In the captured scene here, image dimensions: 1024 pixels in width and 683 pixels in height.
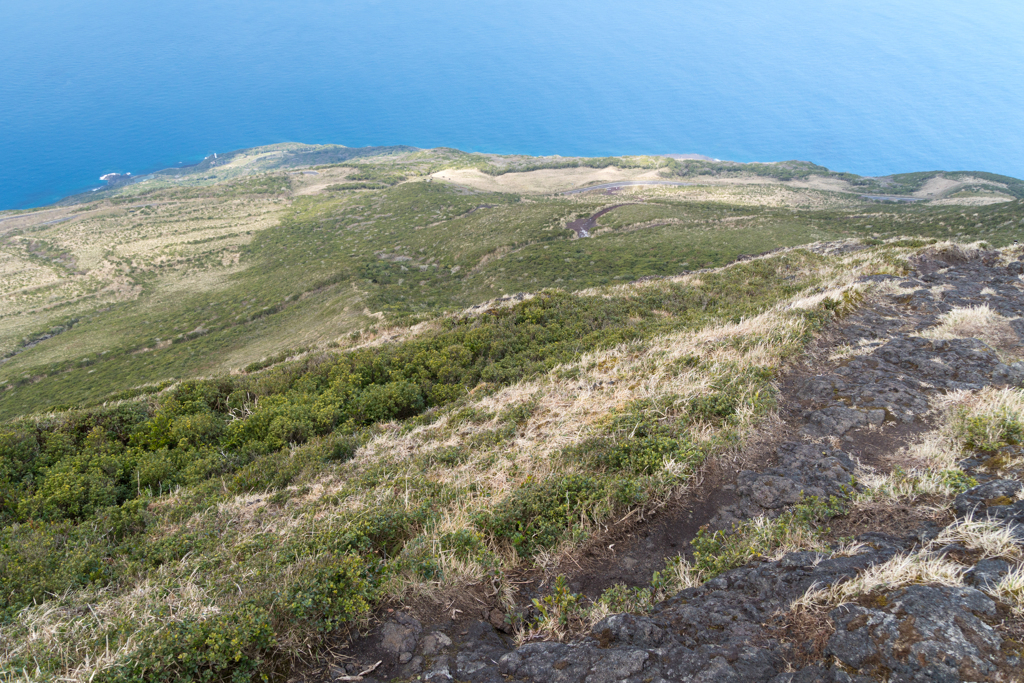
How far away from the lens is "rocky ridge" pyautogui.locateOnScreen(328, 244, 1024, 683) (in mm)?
2375

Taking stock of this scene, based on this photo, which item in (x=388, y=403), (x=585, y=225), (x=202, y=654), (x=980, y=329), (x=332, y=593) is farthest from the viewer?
(x=585, y=225)

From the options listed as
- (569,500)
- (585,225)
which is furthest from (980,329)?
(585,225)

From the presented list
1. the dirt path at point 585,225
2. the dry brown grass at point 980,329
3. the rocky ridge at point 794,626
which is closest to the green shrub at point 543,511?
the rocky ridge at point 794,626

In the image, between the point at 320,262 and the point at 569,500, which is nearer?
the point at 569,500

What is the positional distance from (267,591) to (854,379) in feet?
27.3

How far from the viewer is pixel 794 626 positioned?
279cm

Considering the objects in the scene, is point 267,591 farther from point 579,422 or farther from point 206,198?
point 206,198

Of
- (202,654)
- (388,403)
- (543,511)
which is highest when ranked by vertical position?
(202,654)

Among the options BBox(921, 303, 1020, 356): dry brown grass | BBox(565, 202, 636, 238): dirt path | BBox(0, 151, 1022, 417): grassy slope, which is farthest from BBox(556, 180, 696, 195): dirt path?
BBox(921, 303, 1020, 356): dry brown grass

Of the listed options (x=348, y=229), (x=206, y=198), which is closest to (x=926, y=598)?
(x=348, y=229)

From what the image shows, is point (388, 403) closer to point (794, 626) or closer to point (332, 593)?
point (332, 593)

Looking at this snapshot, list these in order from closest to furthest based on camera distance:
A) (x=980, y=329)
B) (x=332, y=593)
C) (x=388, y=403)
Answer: (x=332, y=593)
(x=980, y=329)
(x=388, y=403)

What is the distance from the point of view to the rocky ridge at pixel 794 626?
238cm

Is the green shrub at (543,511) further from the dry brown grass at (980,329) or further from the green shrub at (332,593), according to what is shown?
the dry brown grass at (980,329)
